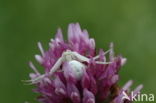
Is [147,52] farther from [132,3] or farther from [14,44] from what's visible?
[14,44]

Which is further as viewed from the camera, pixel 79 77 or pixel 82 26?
pixel 82 26

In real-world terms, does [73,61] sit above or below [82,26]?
below

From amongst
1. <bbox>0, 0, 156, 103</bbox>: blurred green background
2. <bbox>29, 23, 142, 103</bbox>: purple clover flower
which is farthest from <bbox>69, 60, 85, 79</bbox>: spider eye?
<bbox>0, 0, 156, 103</bbox>: blurred green background

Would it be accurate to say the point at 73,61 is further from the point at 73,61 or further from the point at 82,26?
the point at 82,26

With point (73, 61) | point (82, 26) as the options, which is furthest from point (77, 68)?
point (82, 26)

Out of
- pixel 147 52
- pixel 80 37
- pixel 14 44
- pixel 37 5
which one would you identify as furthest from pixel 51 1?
pixel 80 37

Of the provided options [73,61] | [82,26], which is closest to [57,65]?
[73,61]

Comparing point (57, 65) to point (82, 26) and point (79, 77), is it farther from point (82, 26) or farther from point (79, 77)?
point (82, 26)
